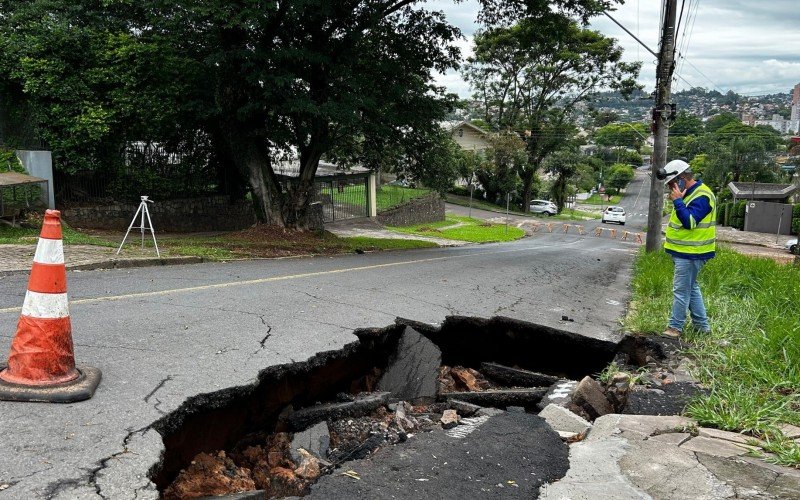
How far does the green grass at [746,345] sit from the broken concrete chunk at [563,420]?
0.72m

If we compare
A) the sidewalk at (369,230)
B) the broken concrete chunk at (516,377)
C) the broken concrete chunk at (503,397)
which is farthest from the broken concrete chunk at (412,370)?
the sidewalk at (369,230)

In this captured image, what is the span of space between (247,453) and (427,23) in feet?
50.4

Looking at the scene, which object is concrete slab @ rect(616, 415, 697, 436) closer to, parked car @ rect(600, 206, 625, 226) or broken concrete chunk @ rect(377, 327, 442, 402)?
broken concrete chunk @ rect(377, 327, 442, 402)

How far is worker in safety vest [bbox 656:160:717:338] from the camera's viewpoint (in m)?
6.44

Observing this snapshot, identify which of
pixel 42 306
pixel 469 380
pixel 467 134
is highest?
pixel 467 134

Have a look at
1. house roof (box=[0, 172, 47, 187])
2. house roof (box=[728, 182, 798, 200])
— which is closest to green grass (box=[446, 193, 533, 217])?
house roof (box=[728, 182, 798, 200])

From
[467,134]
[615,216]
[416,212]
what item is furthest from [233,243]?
[467,134]

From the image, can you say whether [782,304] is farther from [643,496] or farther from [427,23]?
[427,23]

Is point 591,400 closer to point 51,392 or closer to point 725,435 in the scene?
point 725,435

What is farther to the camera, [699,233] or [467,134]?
[467,134]

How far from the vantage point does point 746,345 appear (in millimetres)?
5527

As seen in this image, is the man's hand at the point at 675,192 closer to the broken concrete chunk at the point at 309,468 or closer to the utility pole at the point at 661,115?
the broken concrete chunk at the point at 309,468

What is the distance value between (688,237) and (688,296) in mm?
605

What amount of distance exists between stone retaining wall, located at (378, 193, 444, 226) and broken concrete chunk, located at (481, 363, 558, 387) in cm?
2740
